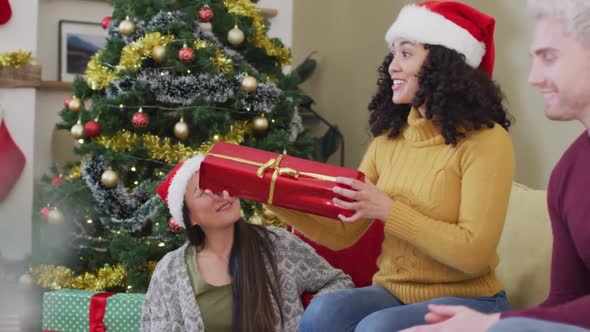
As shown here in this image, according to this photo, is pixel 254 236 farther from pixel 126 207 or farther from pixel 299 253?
pixel 126 207

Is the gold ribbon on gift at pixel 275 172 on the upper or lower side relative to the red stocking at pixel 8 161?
upper

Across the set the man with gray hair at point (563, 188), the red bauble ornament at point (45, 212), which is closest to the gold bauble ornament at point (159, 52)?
the red bauble ornament at point (45, 212)

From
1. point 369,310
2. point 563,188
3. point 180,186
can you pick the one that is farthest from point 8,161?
point 563,188

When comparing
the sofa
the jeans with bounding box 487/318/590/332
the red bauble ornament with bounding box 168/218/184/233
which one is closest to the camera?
the jeans with bounding box 487/318/590/332

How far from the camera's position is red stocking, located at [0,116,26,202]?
3664 mm

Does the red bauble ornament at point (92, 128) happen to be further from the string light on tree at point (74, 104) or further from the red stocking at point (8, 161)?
the red stocking at point (8, 161)

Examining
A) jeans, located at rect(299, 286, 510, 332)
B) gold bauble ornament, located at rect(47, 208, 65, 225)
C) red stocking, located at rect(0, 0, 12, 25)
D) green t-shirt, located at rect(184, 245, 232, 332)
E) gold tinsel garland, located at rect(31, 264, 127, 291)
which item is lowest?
gold tinsel garland, located at rect(31, 264, 127, 291)

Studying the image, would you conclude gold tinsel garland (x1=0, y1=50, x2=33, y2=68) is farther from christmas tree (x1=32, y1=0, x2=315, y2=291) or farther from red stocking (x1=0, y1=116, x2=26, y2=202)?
christmas tree (x1=32, y1=0, x2=315, y2=291)

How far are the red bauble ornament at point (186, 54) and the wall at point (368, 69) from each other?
841 mm

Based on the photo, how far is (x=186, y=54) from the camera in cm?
291

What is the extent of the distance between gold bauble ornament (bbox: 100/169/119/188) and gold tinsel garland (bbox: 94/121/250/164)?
95 millimetres

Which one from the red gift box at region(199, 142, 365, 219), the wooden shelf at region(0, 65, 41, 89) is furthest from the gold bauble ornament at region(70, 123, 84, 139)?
the red gift box at region(199, 142, 365, 219)

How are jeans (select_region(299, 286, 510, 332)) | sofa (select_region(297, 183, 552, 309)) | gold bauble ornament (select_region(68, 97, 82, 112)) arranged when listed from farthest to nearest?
gold bauble ornament (select_region(68, 97, 82, 112)) → sofa (select_region(297, 183, 552, 309)) → jeans (select_region(299, 286, 510, 332))

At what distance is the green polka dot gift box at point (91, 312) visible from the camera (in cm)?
235
